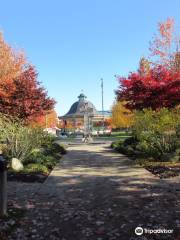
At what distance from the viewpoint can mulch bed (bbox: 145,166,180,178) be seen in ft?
32.8

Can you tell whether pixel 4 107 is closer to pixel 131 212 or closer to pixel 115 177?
pixel 115 177

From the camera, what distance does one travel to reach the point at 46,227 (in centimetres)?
560

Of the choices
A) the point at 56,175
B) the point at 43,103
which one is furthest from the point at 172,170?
the point at 43,103

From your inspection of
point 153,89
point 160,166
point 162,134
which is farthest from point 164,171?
point 153,89

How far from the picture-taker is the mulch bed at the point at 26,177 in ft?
31.3

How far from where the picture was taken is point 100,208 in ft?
21.5

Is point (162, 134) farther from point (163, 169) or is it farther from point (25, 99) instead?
point (25, 99)

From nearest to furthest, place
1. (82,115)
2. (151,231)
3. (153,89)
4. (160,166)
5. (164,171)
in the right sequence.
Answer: (151,231)
(164,171)
(160,166)
(153,89)
(82,115)

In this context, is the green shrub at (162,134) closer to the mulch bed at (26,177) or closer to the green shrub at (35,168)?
the green shrub at (35,168)

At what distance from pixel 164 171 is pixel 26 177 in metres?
4.07

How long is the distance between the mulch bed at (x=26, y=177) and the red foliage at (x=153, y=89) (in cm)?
991

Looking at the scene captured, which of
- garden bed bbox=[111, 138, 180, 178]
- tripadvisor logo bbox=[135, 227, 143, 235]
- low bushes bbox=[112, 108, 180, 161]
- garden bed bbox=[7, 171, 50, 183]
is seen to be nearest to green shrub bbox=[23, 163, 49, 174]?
garden bed bbox=[7, 171, 50, 183]

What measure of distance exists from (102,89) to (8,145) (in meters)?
41.6

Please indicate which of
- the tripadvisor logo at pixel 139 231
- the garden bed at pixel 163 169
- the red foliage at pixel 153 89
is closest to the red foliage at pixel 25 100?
the red foliage at pixel 153 89
